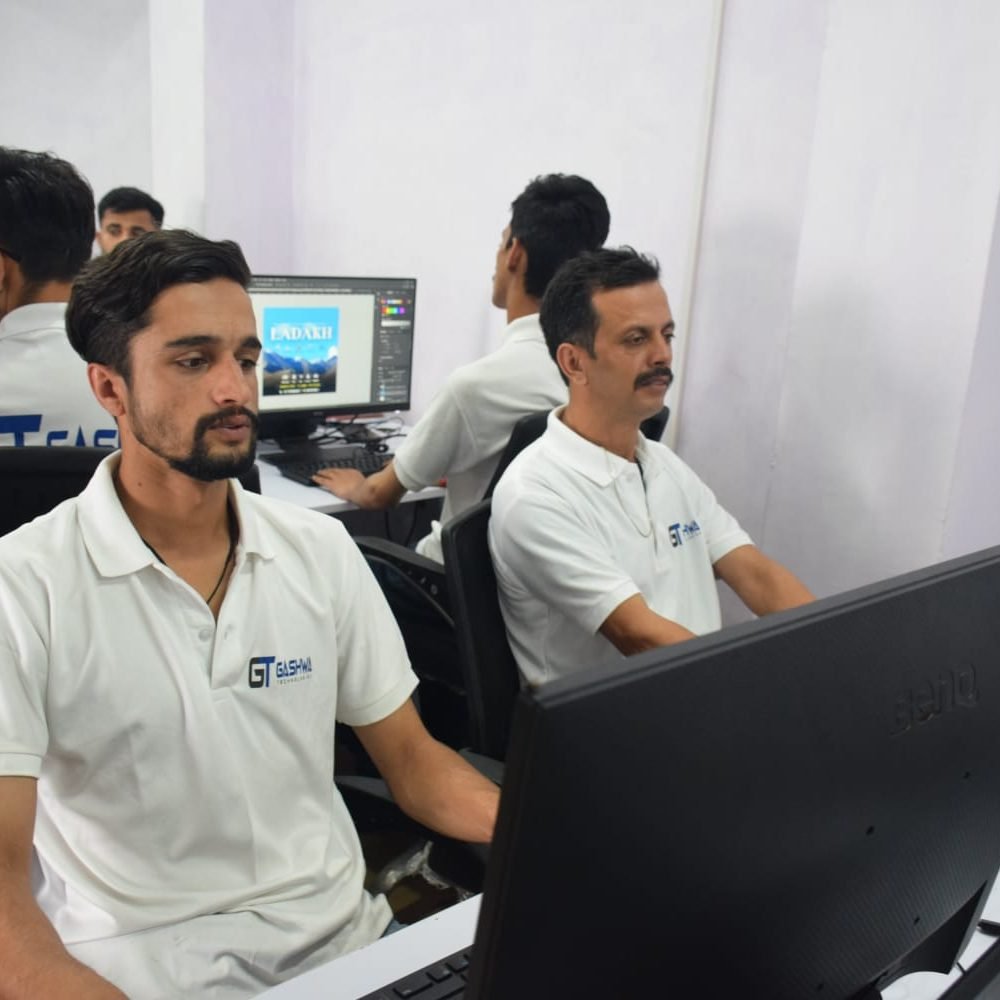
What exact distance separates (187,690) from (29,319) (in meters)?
1.10

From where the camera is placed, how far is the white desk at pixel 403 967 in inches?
36.3

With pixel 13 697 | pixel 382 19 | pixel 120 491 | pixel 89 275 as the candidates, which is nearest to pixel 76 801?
pixel 13 697

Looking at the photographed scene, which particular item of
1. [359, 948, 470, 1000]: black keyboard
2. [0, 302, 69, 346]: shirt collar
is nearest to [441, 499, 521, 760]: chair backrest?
[359, 948, 470, 1000]: black keyboard

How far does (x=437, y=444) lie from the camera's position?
2.41 meters

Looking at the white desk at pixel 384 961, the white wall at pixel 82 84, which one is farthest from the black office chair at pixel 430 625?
the white wall at pixel 82 84

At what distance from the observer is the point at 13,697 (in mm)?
1009

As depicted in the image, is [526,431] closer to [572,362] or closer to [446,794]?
[572,362]

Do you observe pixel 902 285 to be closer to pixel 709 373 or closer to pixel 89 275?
pixel 709 373

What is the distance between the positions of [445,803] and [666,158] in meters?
1.89

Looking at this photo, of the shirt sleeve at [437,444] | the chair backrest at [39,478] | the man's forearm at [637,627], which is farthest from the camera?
the shirt sleeve at [437,444]

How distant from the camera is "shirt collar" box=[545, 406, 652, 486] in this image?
180 cm

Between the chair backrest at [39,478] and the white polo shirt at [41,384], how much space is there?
20.0 inches

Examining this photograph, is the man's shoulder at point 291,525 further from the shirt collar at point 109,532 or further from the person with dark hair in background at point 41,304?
the person with dark hair in background at point 41,304

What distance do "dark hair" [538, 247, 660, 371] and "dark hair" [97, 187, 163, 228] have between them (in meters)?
2.33
